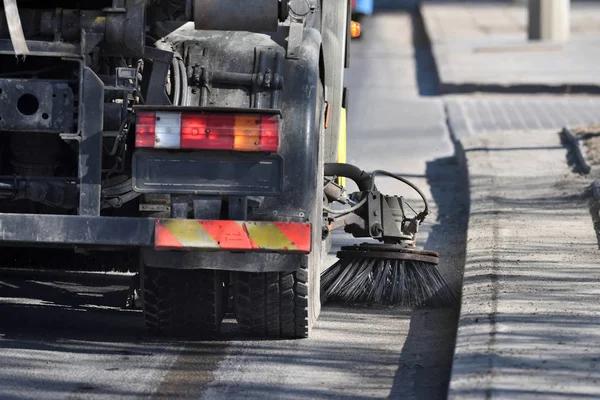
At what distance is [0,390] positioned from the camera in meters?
5.57

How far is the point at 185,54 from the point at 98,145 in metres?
0.78

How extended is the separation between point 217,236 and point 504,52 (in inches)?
838

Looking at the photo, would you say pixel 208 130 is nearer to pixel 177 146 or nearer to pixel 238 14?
pixel 177 146

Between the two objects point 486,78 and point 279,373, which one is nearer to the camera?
point 279,373

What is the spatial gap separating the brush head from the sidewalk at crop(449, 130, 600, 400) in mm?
205

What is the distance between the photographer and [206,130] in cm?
562

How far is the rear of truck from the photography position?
5707mm

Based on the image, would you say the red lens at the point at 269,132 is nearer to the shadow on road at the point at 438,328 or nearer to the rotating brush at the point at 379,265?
the shadow on road at the point at 438,328

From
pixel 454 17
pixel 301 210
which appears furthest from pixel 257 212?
pixel 454 17

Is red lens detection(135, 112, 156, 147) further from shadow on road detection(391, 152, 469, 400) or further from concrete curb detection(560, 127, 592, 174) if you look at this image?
concrete curb detection(560, 127, 592, 174)

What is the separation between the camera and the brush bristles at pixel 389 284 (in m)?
7.60

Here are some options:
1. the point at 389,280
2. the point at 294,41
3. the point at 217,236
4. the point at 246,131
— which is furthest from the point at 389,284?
the point at 246,131

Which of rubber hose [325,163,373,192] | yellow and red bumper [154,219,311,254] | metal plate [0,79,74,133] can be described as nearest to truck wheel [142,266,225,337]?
yellow and red bumper [154,219,311,254]

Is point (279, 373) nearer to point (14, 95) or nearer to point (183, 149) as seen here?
point (183, 149)
